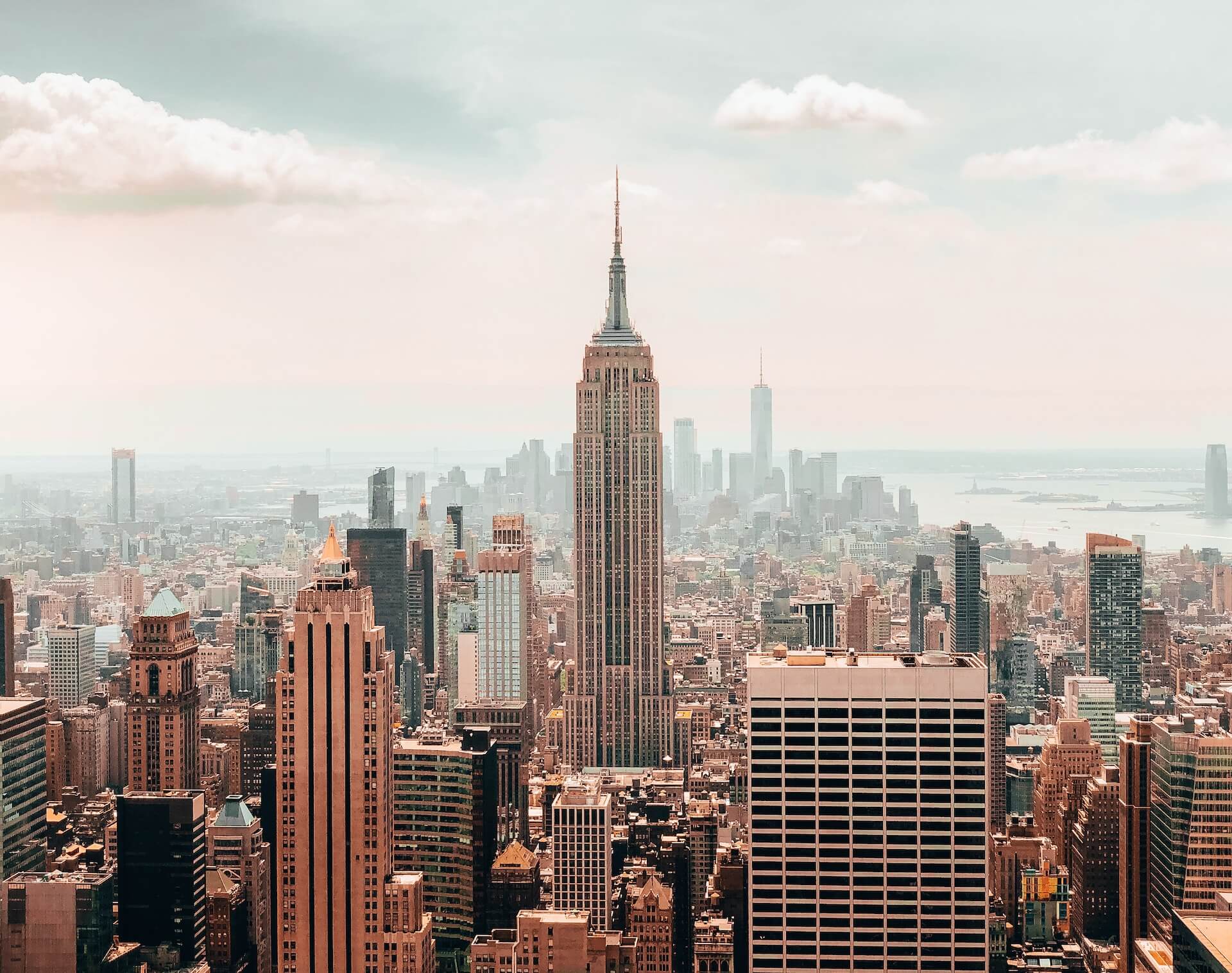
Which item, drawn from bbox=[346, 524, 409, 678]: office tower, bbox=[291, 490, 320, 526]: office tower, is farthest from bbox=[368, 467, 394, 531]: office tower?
bbox=[291, 490, 320, 526]: office tower

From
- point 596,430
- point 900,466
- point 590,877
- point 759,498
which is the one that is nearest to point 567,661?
point 596,430

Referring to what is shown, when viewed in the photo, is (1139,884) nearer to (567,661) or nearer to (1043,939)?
(1043,939)

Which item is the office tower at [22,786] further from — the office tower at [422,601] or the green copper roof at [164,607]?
the office tower at [422,601]

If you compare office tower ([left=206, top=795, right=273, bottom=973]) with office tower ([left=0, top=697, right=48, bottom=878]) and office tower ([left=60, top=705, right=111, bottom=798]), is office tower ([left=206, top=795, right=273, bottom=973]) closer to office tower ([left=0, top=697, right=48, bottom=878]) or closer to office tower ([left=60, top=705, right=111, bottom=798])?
office tower ([left=60, top=705, right=111, bottom=798])

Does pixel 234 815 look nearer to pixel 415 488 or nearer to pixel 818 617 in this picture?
pixel 415 488

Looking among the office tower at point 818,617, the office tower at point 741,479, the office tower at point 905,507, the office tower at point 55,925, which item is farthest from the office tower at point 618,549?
the office tower at point 55,925

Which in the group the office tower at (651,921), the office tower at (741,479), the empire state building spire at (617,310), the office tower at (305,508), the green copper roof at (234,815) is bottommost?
the office tower at (651,921)
